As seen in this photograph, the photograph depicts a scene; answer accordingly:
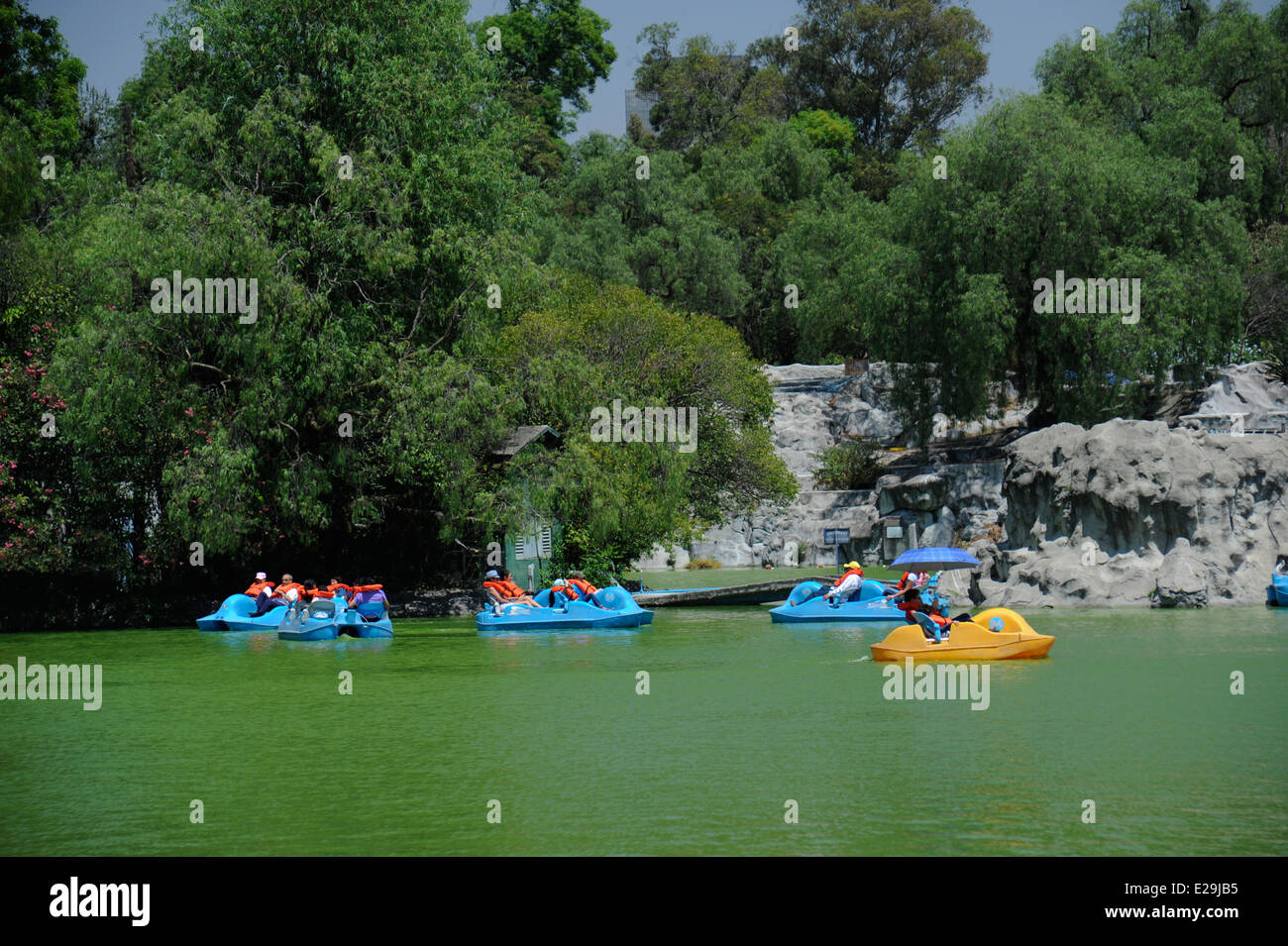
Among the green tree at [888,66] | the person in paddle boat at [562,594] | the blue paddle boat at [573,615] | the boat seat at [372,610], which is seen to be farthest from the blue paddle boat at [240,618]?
the green tree at [888,66]

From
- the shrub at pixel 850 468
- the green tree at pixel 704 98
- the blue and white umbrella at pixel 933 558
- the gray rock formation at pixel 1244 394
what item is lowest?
the blue and white umbrella at pixel 933 558

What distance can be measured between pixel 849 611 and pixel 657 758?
14.4 meters

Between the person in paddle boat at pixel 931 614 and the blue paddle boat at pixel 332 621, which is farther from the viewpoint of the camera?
the blue paddle boat at pixel 332 621

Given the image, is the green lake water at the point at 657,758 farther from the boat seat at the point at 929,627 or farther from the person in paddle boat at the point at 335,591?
the person in paddle boat at the point at 335,591

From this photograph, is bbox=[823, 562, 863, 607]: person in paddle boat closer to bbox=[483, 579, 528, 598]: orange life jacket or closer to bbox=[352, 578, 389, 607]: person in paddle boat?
bbox=[483, 579, 528, 598]: orange life jacket

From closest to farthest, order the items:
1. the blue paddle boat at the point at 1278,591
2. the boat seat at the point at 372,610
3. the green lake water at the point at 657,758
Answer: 1. the green lake water at the point at 657,758
2. the boat seat at the point at 372,610
3. the blue paddle boat at the point at 1278,591

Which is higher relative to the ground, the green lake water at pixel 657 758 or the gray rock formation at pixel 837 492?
the gray rock formation at pixel 837 492

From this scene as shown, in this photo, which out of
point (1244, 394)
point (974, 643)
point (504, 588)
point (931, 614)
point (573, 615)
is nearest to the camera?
point (974, 643)

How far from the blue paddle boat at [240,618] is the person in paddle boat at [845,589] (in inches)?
416

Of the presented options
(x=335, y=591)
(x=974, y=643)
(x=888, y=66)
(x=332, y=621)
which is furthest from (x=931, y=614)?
(x=888, y=66)

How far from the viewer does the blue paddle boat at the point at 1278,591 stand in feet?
87.0

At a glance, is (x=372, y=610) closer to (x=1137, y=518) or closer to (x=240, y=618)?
(x=240, y=618)

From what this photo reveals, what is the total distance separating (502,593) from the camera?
85.0ft
